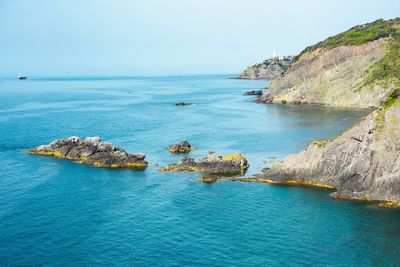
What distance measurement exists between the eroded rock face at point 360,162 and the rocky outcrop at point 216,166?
901 centimetres

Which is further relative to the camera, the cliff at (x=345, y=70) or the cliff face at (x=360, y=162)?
the cliff at (x=345, y=70)

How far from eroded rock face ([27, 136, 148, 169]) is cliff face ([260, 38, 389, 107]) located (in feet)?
310

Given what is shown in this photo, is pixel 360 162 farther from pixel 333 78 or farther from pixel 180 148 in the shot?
pixel 333 78

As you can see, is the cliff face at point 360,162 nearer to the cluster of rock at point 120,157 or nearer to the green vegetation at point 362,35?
the cluster of rock at point 120,157

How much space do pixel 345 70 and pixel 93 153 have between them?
11089 centimetres

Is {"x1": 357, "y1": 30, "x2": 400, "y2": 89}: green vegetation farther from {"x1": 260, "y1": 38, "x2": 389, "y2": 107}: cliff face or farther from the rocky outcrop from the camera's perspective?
the rocky outcrop

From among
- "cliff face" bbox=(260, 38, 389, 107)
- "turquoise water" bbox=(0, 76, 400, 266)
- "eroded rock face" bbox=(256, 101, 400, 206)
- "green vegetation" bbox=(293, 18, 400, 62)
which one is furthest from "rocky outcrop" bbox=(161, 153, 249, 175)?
"green vegetation" bbox=(293, 18, 400, 62)

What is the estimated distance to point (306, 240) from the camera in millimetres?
54312

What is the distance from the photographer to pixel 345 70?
17400 cm

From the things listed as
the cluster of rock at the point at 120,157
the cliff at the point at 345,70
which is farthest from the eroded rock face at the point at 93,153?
the cliff at the point at 345,70

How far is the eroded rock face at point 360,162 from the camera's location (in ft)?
220

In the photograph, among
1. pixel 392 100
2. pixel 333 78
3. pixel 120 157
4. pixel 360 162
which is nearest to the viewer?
pixel 360 162

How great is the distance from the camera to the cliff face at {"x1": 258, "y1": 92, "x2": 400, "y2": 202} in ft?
220

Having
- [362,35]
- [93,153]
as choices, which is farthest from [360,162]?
[362,35]
